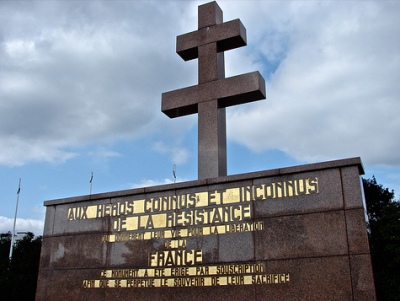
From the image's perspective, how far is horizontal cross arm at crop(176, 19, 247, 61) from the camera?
40.6 ft

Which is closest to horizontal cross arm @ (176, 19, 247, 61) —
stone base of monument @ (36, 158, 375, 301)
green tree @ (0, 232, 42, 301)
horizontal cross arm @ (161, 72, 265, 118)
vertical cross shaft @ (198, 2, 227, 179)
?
vertical cross shaft @ (198, 2, 227, 179)

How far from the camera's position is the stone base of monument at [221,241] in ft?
28.2

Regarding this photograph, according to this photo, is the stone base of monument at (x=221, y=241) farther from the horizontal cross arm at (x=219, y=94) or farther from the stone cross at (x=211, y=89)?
the horizontal cross arm at (x=219, y=94)

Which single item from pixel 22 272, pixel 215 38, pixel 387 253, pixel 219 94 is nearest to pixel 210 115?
pixel 219 94

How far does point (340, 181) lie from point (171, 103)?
18.2 feet

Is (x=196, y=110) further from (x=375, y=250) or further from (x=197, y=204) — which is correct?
(x=375, y=250)

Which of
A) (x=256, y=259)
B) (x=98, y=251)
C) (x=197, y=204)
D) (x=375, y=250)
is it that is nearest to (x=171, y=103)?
(x=197, y=204)

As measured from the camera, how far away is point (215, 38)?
12.6m

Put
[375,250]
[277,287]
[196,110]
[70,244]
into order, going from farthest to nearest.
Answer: [375,250] < [196,110] < [70,244] < [277,287]

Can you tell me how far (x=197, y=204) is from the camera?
10258mm

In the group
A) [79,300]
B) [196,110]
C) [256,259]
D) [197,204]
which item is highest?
[196,110]

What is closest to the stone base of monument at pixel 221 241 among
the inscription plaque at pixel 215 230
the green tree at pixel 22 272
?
the inscription plaque at pixel 215 230

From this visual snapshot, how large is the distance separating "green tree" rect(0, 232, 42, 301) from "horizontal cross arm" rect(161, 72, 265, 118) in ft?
43.9

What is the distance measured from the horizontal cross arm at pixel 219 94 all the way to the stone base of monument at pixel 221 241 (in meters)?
2.72
